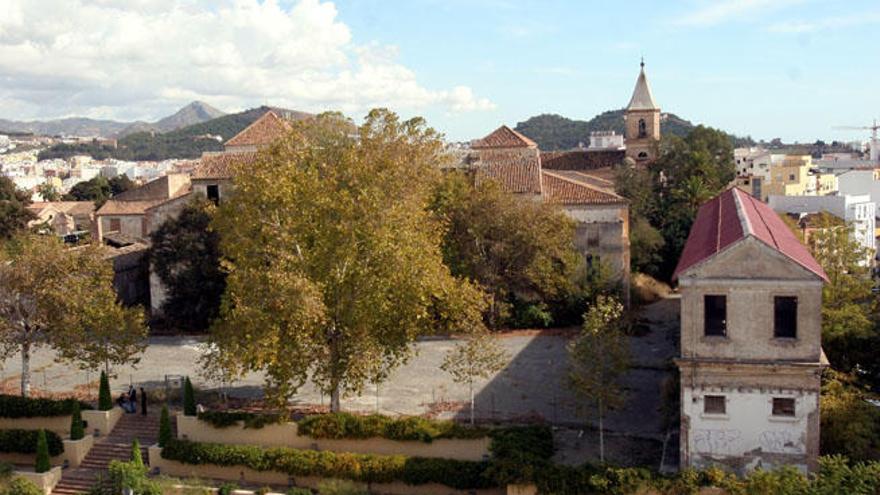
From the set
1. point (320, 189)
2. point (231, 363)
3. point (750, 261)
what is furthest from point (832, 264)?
point (231, 363)

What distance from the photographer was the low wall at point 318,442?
22.6m

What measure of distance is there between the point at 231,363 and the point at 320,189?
18.8 feet

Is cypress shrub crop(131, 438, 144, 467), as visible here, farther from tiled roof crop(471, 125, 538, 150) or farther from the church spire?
the church spire

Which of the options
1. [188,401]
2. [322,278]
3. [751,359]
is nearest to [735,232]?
[751,359]

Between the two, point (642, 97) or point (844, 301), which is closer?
point (844, 301)

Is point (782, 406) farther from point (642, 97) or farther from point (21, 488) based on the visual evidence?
point (642, 97)

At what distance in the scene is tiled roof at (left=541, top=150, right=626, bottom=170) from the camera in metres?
61.0

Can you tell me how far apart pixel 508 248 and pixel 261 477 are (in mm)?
16388

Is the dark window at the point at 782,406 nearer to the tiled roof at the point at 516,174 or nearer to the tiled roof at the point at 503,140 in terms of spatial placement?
the tiled roof at the point at 516,174

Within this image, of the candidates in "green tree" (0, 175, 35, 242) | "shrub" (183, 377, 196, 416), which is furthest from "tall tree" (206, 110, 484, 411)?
"green tree" (0, 175, 35, 242)

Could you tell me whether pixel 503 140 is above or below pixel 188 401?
above

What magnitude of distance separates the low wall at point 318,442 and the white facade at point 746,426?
18.1 feet

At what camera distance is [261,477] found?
23344mm

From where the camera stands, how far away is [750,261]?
20.1 m
